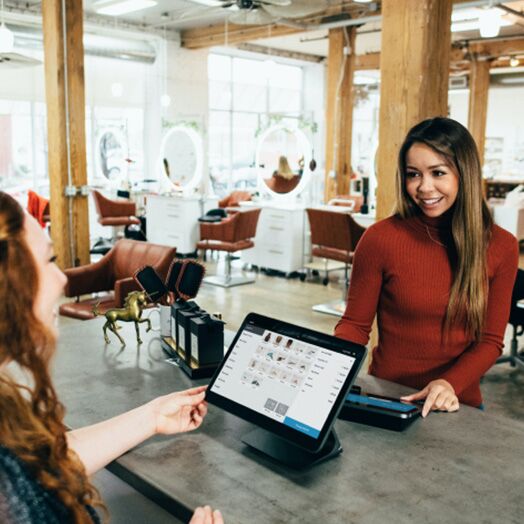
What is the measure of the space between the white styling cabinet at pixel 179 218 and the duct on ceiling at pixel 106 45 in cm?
306

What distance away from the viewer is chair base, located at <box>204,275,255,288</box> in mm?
7641

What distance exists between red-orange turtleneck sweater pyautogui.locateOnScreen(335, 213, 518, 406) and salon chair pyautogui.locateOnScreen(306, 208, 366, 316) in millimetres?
4203

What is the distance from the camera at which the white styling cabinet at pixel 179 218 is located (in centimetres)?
903

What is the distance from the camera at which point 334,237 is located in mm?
6488

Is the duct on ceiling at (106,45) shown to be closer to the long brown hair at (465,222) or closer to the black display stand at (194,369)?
the black display stand at (194,369)

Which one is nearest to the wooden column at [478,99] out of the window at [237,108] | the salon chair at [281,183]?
the window at [237,108]

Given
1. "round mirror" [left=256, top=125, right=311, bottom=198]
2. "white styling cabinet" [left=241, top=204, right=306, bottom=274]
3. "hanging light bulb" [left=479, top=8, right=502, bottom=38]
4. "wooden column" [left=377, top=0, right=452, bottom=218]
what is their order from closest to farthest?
1. "wooden column" [left=377, top=0, right=452, bottom=218]
2. "hanging light bulb" [left=479, top=8, right=502, bottom=38]
3. "white styling cabinet" [left=241, top=204, right=306, bottom=274]
4. "round mirror" [left=256, top=125, right=311, bottom=198]

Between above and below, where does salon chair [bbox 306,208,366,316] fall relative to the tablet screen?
below

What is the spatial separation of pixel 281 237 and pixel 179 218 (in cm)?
177

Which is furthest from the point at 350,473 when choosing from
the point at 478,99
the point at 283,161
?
the point at 478,99

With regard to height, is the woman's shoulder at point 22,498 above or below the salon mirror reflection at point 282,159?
below

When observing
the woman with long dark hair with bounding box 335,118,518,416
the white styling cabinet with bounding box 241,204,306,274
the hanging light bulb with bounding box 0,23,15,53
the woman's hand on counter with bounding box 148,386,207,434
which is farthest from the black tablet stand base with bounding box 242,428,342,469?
the white styling cabinet with bounding box 241,204,306,274

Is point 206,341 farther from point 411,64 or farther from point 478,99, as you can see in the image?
point 478,99

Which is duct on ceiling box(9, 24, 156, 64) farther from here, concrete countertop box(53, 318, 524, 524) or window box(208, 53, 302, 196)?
concrete countertop box(53, 318, 524, 524)
